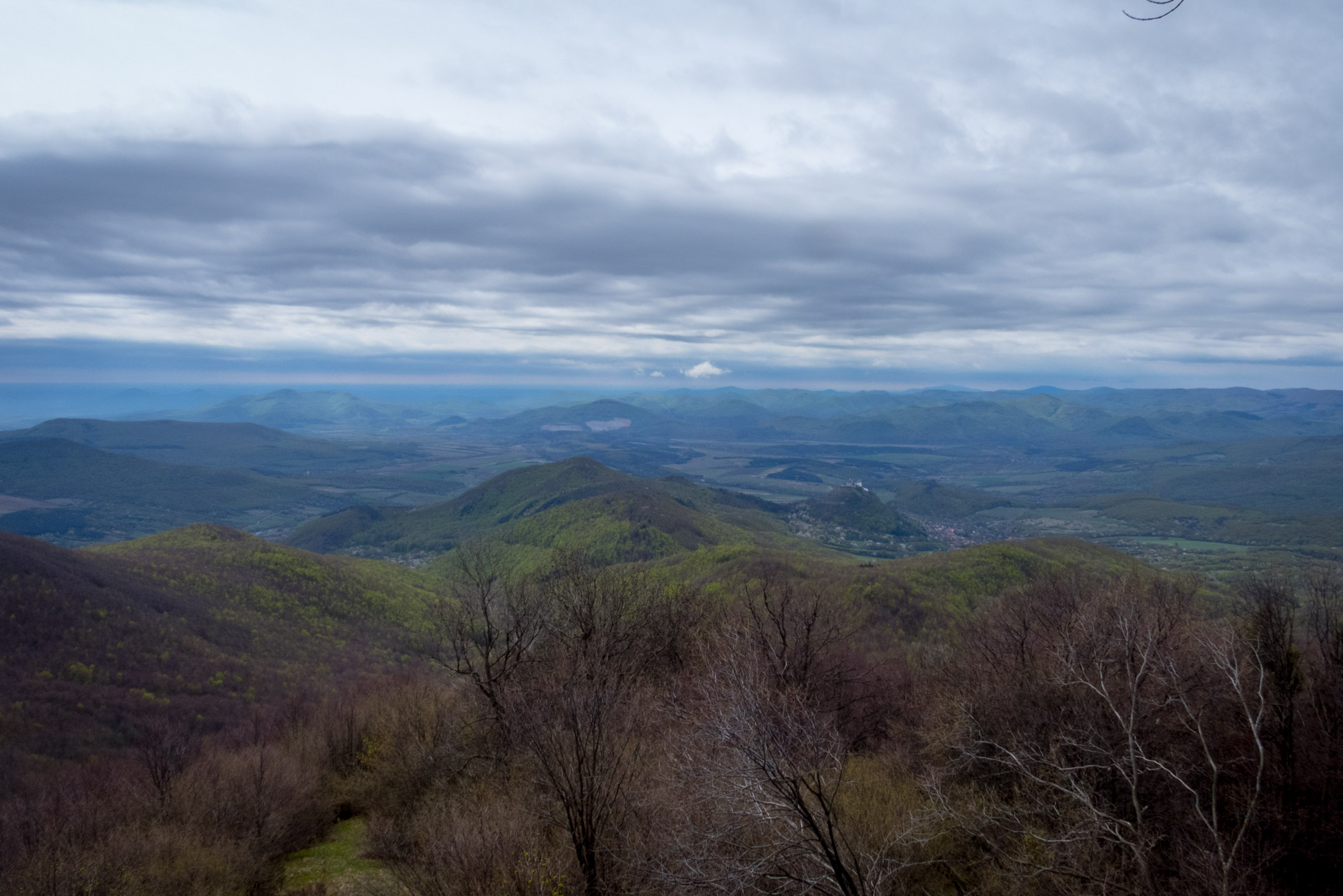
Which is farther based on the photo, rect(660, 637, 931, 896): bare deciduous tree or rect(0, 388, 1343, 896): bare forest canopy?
rect(0, 388, 1343, 896): bare forest canopy

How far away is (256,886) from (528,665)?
1231cm

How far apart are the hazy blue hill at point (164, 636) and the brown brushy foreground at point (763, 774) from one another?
22256 mm

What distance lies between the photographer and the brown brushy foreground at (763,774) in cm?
1435

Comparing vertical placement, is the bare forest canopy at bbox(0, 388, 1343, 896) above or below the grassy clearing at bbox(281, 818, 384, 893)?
above

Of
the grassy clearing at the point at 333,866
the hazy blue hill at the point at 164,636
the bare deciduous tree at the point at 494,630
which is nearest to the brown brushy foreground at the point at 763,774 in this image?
the bare deciduous tree at the point at 494,630

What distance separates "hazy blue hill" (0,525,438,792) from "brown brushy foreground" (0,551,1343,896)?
22256 millimetres

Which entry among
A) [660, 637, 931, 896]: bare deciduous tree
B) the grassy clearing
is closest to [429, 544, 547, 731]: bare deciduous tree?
the grassy clearing

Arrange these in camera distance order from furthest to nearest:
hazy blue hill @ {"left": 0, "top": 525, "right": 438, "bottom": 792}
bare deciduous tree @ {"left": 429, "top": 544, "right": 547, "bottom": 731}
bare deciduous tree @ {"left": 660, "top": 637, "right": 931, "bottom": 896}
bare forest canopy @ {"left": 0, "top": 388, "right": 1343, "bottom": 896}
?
hazy blue hill @ {"left": 0, "top": 525, "right": 438, "bottom": 792} < bare deciduous tree @ {"left": 429, "top": 544, "right": 547, "bottom": 731} < bare forest canopy @ {"left": 0, "top": 388, "right": 1343, "bottom": 896} < bare deciduous tree @ {"left": 660, "top": 637, "right": 931, "bottom": 896}


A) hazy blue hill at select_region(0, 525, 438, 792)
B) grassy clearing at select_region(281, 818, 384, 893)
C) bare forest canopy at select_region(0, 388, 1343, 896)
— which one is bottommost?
hazy blue hill at select_region(0, 525, 438, 792)

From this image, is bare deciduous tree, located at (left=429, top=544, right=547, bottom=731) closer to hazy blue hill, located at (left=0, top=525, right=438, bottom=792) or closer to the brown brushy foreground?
the brown brushy foreground

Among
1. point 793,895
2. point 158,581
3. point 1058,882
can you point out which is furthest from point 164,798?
point 158,581

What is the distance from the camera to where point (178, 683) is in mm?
64938

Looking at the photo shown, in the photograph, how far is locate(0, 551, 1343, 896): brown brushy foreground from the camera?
14352 mm

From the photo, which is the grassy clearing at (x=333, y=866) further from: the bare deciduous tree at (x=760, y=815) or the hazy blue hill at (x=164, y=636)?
the hazy blue hill at (x=164, y=636)
